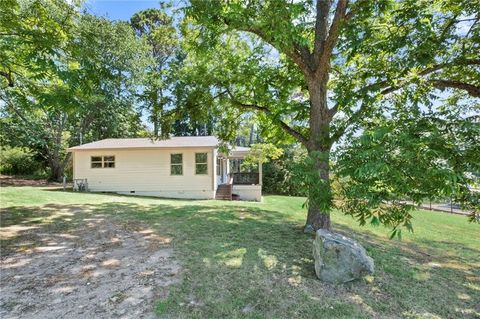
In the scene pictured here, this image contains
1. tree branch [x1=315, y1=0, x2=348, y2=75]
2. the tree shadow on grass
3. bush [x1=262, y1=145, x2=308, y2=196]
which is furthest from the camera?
bush [x1=262, y1=145, x2=308, y2=196]

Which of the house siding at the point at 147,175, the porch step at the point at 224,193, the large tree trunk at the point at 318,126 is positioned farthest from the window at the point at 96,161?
the large tree trunk at the point at 318,126

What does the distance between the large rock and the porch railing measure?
1385cm

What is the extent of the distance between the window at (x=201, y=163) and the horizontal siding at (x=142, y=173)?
0.62ft

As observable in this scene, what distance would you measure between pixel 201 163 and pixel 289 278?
1192 cm

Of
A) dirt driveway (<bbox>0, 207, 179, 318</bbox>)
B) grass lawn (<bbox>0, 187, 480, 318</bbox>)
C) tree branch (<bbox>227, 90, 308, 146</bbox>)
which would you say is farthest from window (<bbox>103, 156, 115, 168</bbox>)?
tree branch (<bbox>227, 90, 308, 146</bbox>)

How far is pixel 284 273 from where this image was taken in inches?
194

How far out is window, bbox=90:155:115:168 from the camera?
16.9 meters

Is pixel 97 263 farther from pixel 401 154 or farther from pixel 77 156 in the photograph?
pixel 77 156

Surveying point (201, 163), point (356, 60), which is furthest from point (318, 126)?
point (201, 163)

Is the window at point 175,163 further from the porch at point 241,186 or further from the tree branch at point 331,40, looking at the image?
the tree branch at point 331,40

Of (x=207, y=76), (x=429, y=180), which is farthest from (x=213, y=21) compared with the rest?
(x=429, y=180)

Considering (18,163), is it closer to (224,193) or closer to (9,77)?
(224,193)

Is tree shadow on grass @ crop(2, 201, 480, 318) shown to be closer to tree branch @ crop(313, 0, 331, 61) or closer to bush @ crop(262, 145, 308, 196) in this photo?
tree branch @ crop(313, 0, 331, 61)

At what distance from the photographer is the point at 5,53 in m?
6.32
